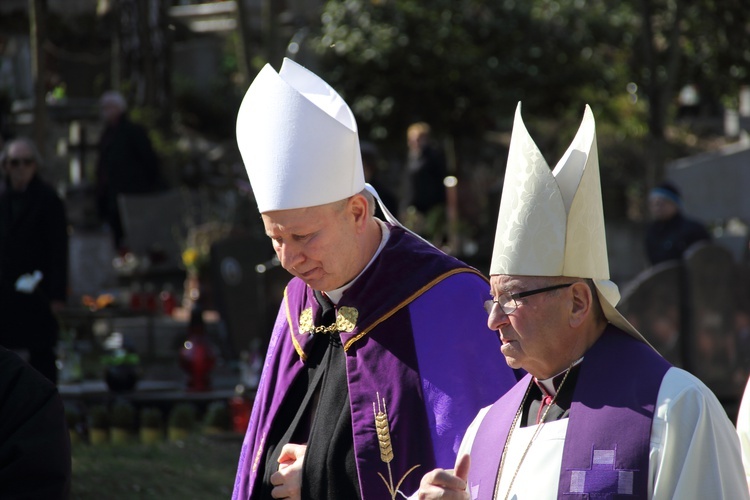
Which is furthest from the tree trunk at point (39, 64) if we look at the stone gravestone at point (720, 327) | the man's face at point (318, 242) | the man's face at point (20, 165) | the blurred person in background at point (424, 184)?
the man's face at point (318, 242)

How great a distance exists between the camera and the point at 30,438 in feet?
10.9

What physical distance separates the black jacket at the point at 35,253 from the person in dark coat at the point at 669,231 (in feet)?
15.2

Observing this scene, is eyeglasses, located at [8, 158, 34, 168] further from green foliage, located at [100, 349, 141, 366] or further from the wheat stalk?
the wheat stalk

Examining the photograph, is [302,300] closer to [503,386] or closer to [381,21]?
[503,386]

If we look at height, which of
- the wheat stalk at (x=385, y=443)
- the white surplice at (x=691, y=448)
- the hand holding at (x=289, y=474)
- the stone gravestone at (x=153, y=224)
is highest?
the white surplice at (x=691, y=448)

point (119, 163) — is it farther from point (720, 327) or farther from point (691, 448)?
point (691, 448)

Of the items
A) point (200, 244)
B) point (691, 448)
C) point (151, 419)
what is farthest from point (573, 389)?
point (200, 244)

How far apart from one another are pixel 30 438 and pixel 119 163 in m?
10.8

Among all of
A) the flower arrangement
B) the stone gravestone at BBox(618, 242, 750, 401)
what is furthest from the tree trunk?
the stone gravestone at BBox(618, 242, 750, 401)

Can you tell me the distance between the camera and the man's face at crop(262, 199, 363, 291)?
3773 millimetres

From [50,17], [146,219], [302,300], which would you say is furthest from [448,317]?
[50,17]

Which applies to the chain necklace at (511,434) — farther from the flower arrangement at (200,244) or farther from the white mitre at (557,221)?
the flower arrangement at (200,244)

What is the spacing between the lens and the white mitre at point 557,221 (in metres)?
3.19

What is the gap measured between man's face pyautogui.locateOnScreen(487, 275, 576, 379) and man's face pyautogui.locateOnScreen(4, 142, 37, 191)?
6182mm
